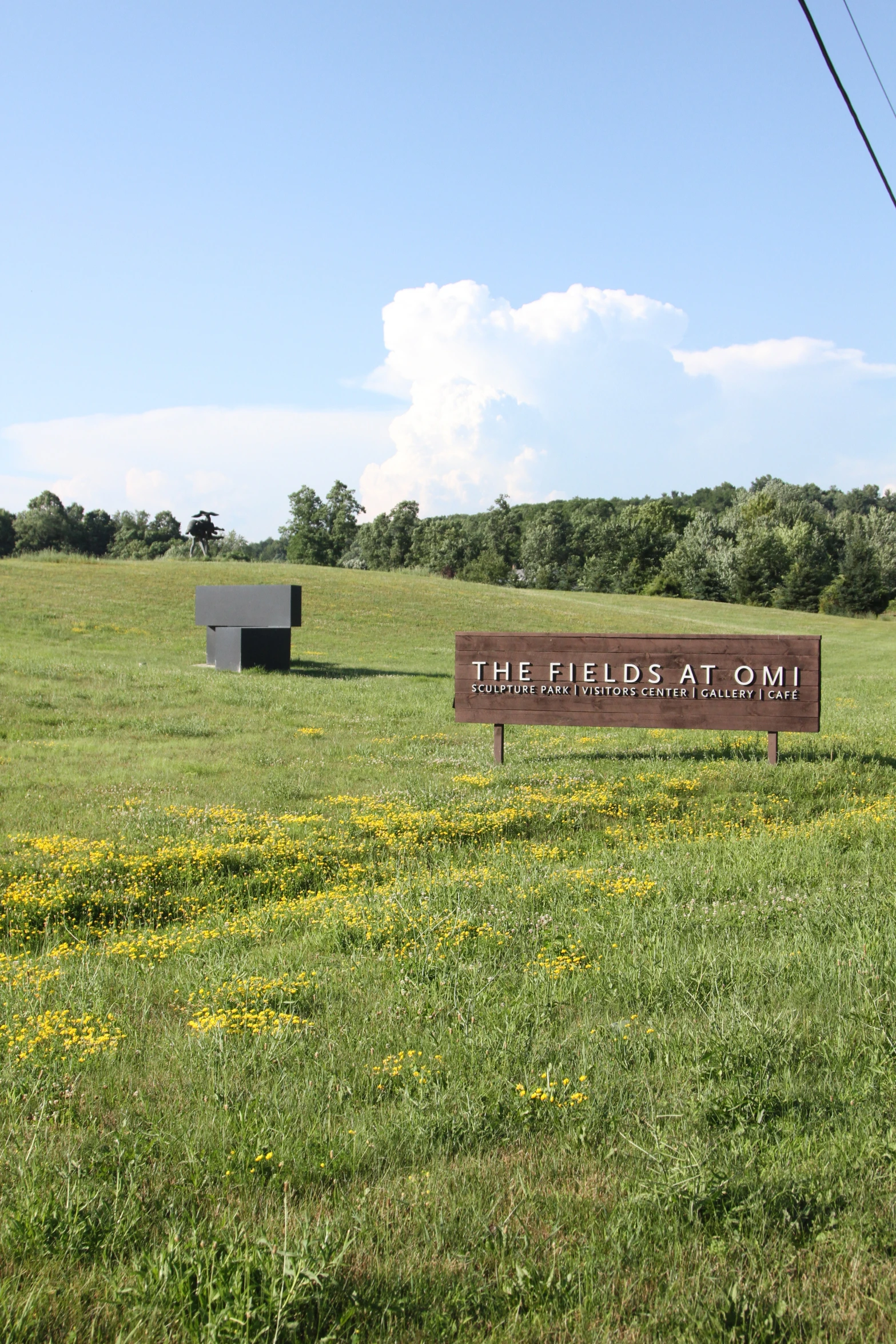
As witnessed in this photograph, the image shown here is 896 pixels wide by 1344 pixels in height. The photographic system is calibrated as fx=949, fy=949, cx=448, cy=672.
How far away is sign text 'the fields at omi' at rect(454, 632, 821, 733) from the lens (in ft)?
42.1

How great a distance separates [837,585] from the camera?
258 feet

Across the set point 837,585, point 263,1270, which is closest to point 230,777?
point 263,1270

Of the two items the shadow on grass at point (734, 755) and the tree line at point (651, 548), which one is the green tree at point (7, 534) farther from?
the shadow on grass at point (734, 755)

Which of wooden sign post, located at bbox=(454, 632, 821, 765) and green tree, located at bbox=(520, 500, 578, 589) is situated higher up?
green tree, located at bbox=(520, 500, 578, 589)

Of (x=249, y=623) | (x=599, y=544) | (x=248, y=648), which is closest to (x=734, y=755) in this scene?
(x=248, y=648)

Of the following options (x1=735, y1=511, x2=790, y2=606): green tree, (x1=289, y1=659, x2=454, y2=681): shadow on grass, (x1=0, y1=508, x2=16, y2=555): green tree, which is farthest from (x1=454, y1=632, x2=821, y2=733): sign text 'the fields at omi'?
(x1=0, y1=508, x2=16, y2=555): green tree

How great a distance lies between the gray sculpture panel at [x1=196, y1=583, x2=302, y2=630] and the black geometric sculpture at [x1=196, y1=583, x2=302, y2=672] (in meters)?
0.01

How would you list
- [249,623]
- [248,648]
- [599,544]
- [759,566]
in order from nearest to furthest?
[248,648], [249,623], [759,566], [599,544]

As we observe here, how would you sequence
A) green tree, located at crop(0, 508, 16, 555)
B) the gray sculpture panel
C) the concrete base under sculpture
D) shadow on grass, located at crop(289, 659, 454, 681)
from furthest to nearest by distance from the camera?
green tree, located at crop(0, 508, 16, 555)
shadow on grass, located at crop(289, 659, 454, 681)
the concrete base under sculpture
the gray sculpture panel

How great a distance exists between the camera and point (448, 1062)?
4.20m

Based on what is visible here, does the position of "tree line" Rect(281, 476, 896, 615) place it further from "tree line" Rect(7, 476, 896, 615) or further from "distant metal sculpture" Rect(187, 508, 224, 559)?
Result: "distant metal sculpture" Rect(187, 508, 224, 559)

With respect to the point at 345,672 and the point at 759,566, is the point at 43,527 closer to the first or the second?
the point at 759,566

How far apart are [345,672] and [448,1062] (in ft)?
70.8

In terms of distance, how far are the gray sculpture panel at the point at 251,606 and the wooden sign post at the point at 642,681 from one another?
34.5ft
